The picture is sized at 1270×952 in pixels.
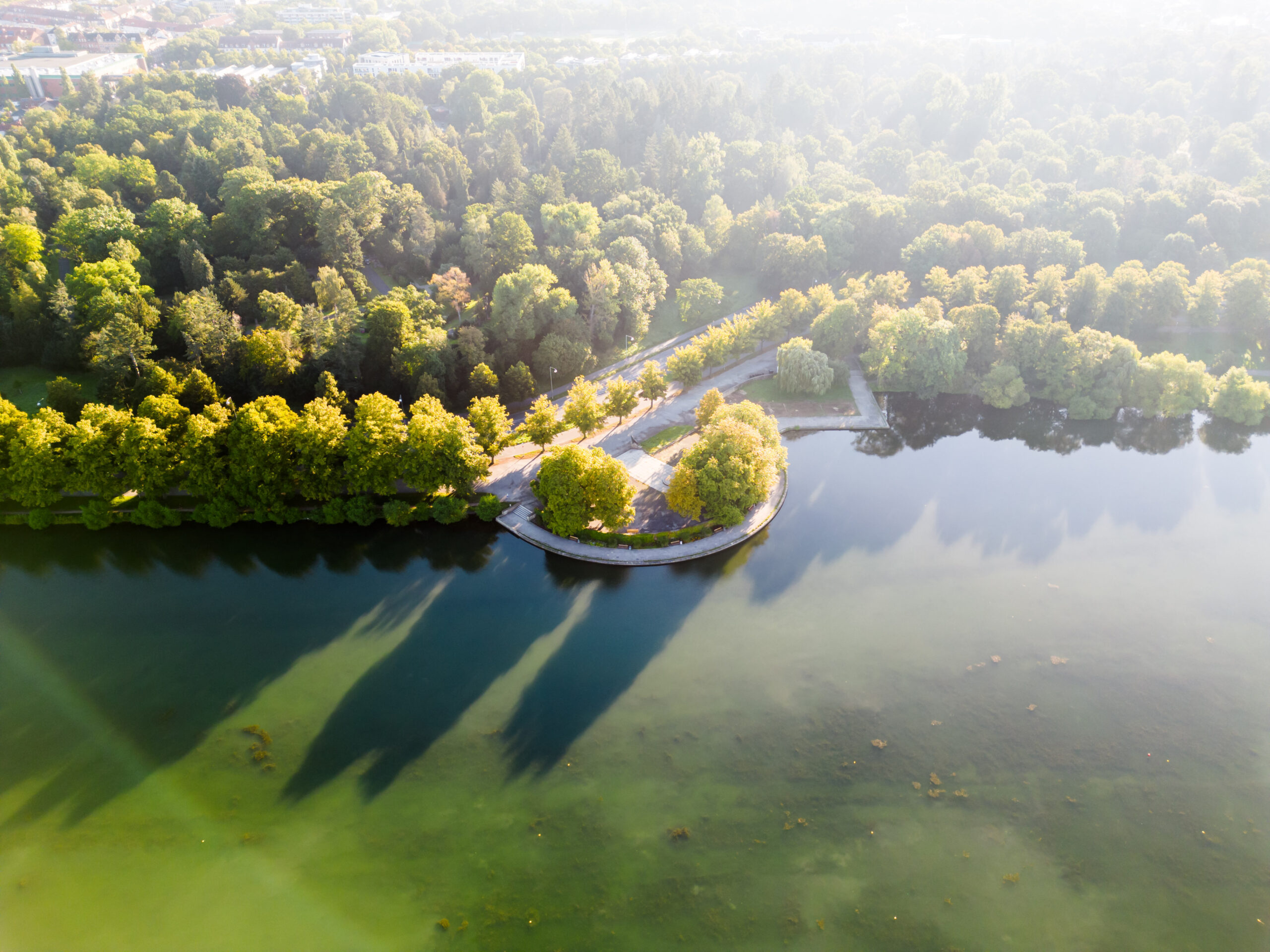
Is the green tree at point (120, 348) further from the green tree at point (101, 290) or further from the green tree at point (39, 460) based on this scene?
the green tree at point (39, 460)

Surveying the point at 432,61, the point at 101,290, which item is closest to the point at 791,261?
the point at 101,290

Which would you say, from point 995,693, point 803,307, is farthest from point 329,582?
point 803,307

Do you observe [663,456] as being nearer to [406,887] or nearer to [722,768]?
[722,768]

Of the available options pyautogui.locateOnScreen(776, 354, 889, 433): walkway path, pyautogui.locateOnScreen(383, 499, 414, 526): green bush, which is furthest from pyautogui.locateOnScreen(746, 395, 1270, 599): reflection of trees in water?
pyautogui.locateOnScreen(383, 499, 414, 526): green bush

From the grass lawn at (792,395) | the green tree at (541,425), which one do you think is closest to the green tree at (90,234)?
the green tree at (541,425)

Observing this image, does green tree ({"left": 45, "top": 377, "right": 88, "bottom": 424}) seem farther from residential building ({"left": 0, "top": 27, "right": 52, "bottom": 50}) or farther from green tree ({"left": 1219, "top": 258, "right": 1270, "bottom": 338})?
residential building ({"left": 0, "top": 27, "right": 52, "bottom": 50})
